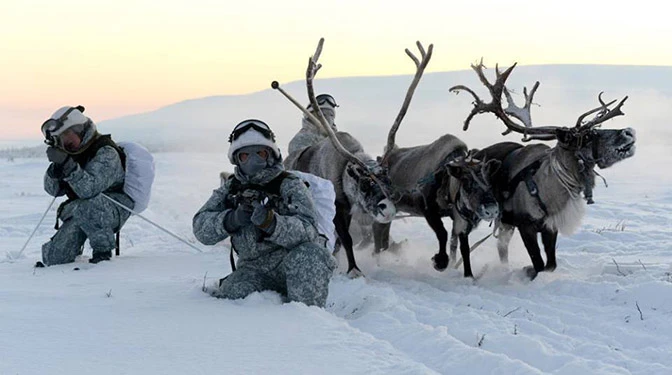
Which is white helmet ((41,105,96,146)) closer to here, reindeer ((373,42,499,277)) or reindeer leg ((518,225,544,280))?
reindeer ((373,42,499,277))

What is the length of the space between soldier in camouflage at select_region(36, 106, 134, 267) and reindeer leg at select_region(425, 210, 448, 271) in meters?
3.20

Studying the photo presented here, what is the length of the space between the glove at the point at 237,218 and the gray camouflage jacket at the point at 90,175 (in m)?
2.74

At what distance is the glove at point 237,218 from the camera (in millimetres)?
4891

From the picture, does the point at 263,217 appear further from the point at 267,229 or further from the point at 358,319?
the point at 358,319

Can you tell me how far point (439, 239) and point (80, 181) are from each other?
354cm

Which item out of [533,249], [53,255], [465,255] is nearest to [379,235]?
[465,255]

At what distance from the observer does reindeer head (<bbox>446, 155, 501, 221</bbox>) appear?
689 cm

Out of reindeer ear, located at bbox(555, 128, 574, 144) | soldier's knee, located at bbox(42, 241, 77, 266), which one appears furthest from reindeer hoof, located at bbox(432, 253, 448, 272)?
soldier's knee, located at bbox(42, 241, 77, 266)

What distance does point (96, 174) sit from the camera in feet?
24.0

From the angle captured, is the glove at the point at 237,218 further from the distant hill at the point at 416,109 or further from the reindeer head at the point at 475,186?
the distant hill at the point at 416,109

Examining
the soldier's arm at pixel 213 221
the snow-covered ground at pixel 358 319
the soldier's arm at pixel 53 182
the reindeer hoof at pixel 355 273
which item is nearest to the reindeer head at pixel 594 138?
the snow-covered ground at pixel 358 319

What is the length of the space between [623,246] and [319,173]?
12.6 feet

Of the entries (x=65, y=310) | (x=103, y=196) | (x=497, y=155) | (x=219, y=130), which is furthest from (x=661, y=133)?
(x=65, y=310)

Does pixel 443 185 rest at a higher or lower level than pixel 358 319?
higher
